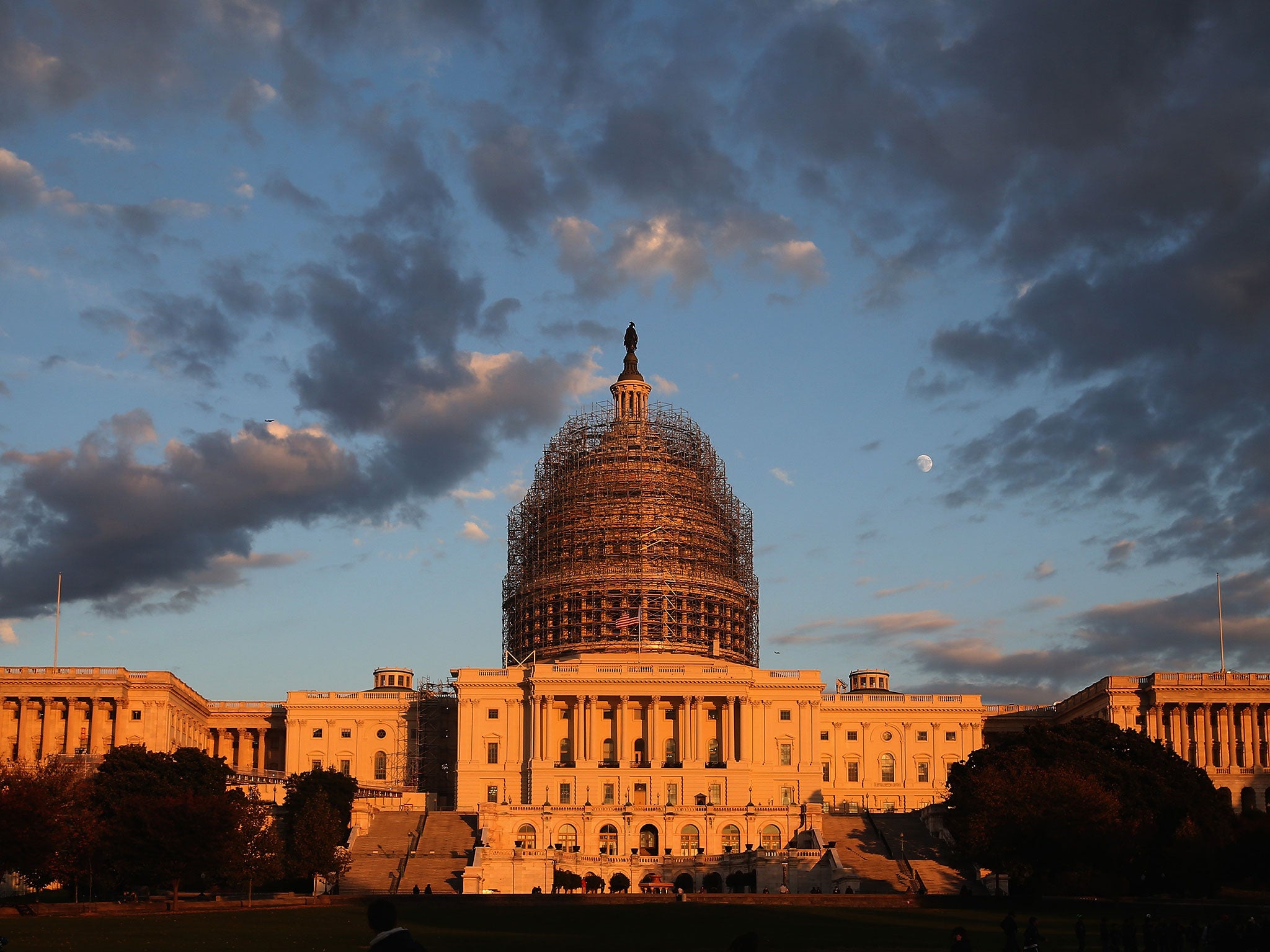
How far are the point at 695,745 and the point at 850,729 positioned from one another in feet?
70.0

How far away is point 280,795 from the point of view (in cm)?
12150

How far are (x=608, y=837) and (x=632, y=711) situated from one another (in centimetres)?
2042

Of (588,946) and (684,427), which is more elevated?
(684,427)

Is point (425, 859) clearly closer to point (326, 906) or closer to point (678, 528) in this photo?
point (326, 906)

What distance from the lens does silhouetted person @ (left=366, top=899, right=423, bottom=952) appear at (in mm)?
20891

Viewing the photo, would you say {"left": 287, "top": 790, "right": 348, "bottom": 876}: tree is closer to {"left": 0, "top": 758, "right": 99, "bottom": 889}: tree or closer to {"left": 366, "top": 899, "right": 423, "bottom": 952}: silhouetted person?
{"left": 0, "top": 758, "right": 99, "bottom": 889}: tree

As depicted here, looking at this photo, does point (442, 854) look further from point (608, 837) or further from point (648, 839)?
point (648, 839)

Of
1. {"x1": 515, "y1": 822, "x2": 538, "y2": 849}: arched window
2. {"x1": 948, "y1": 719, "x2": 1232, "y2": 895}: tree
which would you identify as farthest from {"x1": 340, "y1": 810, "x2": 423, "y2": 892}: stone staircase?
{"x1": 948, "y1": 719, "x2": 1232, "y2": 895}: tree

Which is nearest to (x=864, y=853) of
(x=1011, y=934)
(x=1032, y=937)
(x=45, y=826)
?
(x=45, y=826)

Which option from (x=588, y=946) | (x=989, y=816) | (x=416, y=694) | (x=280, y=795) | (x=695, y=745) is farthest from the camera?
(x=416, y=694)

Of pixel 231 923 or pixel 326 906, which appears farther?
pixel 326 906

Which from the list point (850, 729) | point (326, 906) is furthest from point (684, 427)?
point (326, 906)

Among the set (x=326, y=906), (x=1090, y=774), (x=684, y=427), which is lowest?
(x=326, y=906)

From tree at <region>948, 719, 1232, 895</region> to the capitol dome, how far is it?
39485mm
